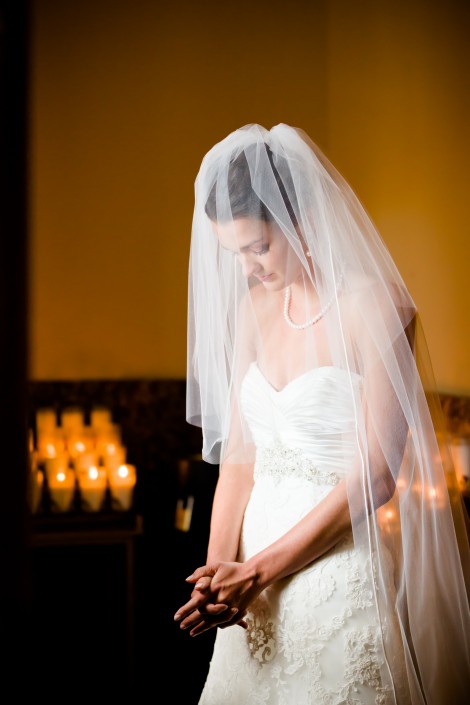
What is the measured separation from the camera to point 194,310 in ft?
6.02

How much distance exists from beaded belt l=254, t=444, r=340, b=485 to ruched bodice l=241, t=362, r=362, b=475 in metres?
0.01

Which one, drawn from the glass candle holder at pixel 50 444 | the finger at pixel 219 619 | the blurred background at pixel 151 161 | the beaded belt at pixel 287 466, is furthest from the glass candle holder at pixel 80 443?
the finger at pixel 219 619

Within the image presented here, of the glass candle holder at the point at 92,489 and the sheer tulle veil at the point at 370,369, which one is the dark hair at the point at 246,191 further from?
the glass candle holder at the point at 92,489

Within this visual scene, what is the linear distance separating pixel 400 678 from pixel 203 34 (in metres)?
4.25

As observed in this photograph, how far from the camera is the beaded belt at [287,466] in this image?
1.60m

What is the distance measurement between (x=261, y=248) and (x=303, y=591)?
2.34 feet

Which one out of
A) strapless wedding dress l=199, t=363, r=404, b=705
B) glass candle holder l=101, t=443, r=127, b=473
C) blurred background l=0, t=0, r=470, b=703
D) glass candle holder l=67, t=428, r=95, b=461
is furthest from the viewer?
blurred background l=0, t=0, r=470, b=703

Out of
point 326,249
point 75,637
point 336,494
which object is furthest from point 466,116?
point 75,637

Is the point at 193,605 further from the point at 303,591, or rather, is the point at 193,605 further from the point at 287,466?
the point at 287,466

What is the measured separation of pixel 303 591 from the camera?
1542 millimetres

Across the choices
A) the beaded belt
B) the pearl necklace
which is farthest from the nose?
the beaded belt

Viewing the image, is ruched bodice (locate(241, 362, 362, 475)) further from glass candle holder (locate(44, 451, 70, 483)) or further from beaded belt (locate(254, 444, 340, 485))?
glass candle holder (locate(44, 451, 70, 483))

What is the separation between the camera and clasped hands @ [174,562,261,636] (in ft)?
4.90

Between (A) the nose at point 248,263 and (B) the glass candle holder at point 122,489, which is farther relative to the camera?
(B) the glass candle holder at point 122,489
